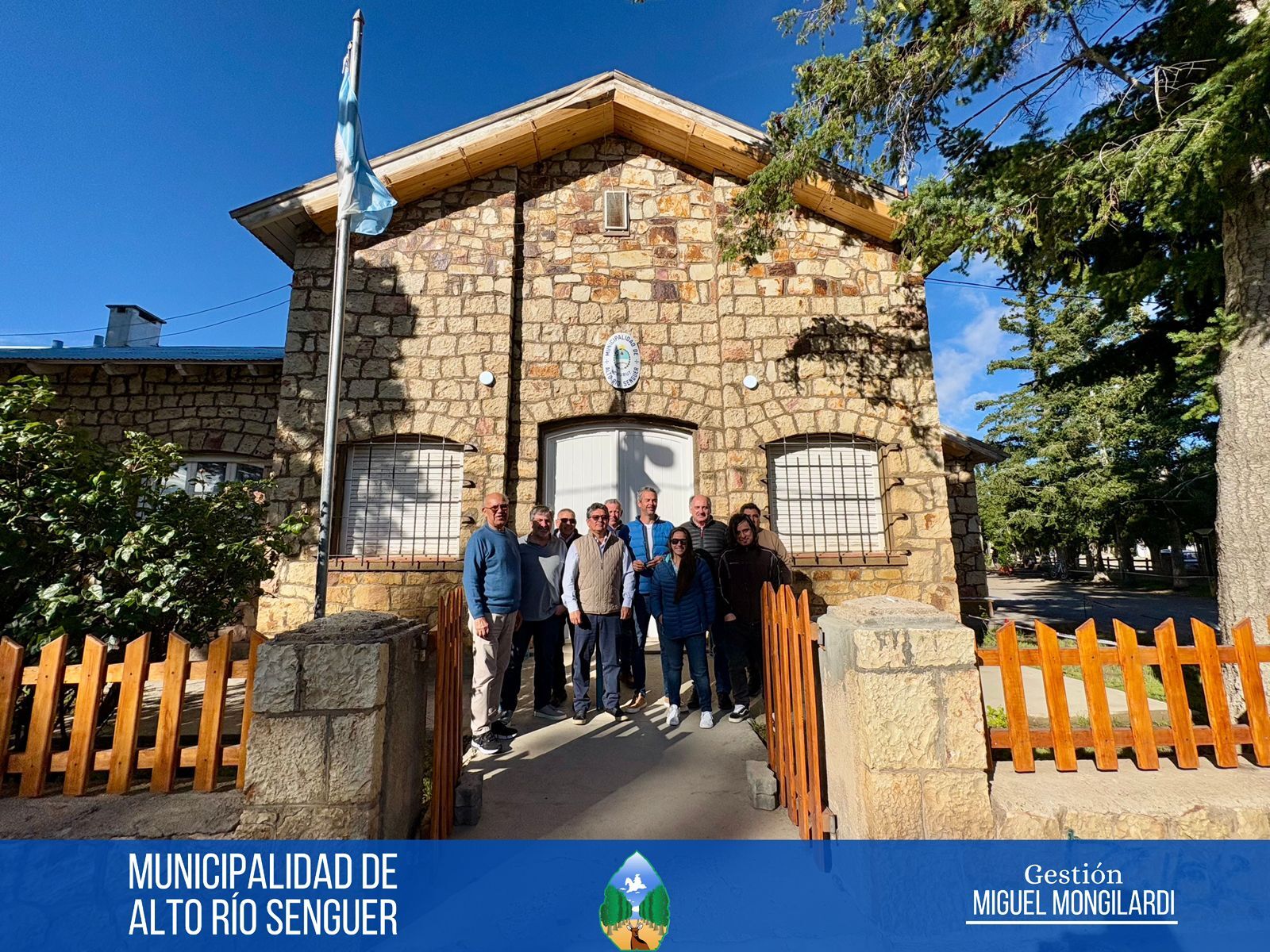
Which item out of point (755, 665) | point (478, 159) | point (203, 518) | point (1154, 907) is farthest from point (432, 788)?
point (478, 159)

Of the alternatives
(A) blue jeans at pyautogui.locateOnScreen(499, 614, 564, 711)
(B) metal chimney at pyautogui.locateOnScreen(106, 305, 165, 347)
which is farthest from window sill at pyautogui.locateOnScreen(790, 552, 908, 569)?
(B) metal chimney at pyautogui.locateOnScreen(106, 305, 165, 347)

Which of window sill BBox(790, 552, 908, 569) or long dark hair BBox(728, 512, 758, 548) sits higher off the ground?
long dark hair BBox(728, 512, 758, 548)

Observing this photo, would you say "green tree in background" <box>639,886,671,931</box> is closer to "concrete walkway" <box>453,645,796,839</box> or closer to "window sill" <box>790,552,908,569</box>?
"concrete walkway" <box>453,645,796,839</box>

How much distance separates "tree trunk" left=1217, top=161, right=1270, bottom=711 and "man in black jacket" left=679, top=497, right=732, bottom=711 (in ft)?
11.6

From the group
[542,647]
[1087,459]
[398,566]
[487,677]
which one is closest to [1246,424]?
[542,647]

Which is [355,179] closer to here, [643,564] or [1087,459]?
[643,564]

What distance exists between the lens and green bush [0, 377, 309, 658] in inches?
124

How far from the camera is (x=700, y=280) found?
751 centimetres

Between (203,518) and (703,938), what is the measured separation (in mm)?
→ 3671

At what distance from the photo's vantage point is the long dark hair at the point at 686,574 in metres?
4.52

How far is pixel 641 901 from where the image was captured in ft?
7.75

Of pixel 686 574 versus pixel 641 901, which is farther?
pixel 686 574

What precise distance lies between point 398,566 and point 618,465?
2.77 m

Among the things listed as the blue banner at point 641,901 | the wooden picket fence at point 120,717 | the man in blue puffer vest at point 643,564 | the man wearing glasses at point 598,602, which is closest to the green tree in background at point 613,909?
the blue banner at point 641,901
